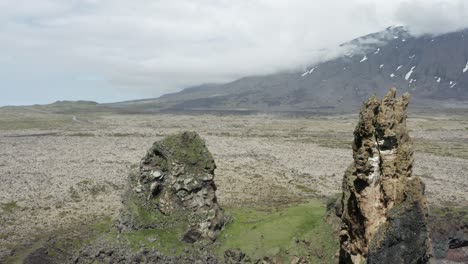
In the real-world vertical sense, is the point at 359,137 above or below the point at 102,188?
above

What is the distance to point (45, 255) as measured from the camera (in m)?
42.3

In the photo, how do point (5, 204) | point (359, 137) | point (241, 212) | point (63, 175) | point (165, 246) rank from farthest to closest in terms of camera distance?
point (63, 175), point (5, 204), point (241, 212), point (165, 246), point (359, 137)

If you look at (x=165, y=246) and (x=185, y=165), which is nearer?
(x=165, y=246)

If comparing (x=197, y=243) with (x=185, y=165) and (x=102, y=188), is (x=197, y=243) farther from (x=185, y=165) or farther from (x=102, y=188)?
(x=102, y=188)

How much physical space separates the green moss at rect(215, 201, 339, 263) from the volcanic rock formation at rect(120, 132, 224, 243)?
6.40 feet

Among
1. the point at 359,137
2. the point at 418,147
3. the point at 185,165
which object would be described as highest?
the point at 359,137

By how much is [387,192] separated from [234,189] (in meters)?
47.2

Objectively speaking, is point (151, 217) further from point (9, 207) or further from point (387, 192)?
point (9, 207)

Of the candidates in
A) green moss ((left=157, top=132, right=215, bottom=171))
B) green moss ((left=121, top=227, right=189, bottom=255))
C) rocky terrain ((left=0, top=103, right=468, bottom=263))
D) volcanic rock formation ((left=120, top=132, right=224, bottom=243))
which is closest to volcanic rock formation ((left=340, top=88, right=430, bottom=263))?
rocky terrain ((left=0, top=103, right=468, bottom=263))

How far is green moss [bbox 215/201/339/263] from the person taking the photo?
3519cm

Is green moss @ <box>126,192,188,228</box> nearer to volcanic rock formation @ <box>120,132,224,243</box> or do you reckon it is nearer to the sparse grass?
volcanic rock formation @ <box>120,132,224,243</box>

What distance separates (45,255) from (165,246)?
40.6 feet

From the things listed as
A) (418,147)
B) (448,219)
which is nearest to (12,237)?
(448,219)

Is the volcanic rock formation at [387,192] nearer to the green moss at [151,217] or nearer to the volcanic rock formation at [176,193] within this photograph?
the volcanic rock formation at [176,193]
